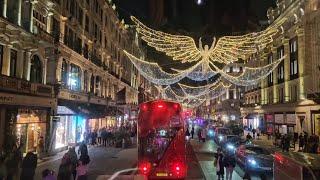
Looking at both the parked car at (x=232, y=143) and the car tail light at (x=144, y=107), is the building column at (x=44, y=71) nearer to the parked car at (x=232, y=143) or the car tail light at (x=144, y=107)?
the car tail light at (x=144, y=107)

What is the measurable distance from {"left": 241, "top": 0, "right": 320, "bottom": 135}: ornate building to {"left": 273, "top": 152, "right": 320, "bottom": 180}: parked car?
97.3 feet

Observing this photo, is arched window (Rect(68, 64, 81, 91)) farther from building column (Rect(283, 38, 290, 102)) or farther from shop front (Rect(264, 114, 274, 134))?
shop front (Rect(264, 114, 274, 134))

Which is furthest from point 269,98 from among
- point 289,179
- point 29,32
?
point 289,179

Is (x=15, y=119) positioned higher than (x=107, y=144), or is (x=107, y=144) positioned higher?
(x=15, y=119)

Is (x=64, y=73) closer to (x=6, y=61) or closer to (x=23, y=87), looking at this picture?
(x=23, y=87)

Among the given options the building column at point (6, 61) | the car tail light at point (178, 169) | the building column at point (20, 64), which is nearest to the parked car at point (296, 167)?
the car tail light at point (178, 169)

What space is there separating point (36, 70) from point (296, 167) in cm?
2430

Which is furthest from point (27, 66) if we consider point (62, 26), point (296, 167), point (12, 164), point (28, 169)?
point (296, 167)

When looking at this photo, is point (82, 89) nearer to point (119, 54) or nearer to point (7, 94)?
point (7, 94)

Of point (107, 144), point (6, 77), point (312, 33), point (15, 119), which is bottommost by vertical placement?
point (107, 144)

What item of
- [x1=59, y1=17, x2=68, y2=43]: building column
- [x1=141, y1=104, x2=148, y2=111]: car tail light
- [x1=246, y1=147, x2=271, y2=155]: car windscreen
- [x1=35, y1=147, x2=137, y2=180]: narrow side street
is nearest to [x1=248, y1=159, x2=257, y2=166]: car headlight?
[x1=246, y1=147, x2=271, y2=155]: car windscreen

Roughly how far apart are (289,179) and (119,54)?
2330 inches

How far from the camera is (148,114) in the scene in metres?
21.0

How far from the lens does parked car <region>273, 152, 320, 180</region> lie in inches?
301
